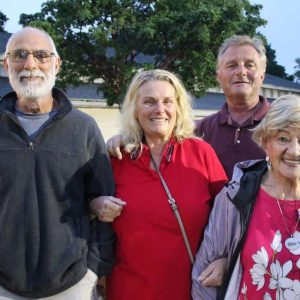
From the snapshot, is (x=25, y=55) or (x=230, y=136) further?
(x=230, y=136)

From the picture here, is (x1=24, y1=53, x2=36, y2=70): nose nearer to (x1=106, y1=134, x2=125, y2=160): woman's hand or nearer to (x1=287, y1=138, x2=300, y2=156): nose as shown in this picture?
(x1=106, y1=134, x2=125, y2=160): woman's hand

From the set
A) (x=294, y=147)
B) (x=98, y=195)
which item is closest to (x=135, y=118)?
(x=98, y=195)

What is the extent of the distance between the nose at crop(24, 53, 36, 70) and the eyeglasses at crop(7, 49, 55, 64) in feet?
0.06

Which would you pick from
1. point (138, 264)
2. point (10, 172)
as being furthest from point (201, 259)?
point (10, 172)

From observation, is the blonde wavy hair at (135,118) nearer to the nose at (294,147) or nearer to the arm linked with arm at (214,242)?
the arm linked with arm at (214,242)

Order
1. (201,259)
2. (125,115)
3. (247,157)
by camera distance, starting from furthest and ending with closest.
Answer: (247,157), (125,115), (201,259)

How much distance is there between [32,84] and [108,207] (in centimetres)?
92

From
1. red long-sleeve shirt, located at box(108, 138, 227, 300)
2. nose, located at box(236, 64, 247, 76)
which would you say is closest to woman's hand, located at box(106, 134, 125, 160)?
red long-sleeve shirt, located at box(108, 138, 227, 300)

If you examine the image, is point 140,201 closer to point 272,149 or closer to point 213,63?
point 272,149

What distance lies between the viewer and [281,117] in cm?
248

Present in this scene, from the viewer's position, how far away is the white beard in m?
2.88

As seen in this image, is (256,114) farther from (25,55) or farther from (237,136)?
(25,55)

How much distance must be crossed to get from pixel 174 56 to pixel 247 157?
730 inches

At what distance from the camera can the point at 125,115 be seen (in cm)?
322
